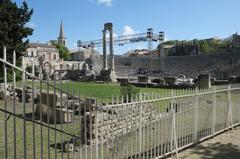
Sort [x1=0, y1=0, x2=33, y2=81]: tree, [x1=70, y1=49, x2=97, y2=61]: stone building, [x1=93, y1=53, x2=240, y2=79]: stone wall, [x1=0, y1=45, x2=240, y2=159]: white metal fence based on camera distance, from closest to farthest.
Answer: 1. [x1=0, y1=45, x2=240, y2=159]: white metal fence
2. [x1=0, y1=0, x2=33, y2=81]: tree
3. [x1=93, y1=53, x2=240, y2=79]: stone wall
4. [x1=70, y1=49, x2=97, y2=61]: stone building

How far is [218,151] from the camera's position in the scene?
9352mm

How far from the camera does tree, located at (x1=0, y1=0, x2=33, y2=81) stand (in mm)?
19922

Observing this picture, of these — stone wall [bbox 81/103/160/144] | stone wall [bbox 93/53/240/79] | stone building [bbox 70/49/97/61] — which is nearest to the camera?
stone wall [bbox 81/103/160/144]

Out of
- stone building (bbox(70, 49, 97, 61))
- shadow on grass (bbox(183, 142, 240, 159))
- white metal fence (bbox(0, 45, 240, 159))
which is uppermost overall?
stone building (bbox(70, 49, 97, 61))

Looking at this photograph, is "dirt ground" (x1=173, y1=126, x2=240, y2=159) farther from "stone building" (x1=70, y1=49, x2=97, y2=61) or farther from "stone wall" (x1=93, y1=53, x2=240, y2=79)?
"stone building" (x1=70, y1=49, x2=97, y2=61)

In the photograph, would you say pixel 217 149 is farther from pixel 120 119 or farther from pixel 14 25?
pixel 14 25

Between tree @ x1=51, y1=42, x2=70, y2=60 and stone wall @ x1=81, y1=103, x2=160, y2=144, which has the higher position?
tree @ x1=51, y1=42, x2=70, y2=60

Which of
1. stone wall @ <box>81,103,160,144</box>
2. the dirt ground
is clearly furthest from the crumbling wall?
stone wall @ <box>81,103,160,144</box>

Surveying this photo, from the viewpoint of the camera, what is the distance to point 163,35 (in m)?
82.0

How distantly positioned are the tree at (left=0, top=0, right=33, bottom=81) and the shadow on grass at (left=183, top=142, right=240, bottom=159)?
12963mm

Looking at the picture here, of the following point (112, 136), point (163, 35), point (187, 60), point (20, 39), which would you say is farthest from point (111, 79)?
point (187, 60)

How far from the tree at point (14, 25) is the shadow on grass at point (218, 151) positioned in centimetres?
1296

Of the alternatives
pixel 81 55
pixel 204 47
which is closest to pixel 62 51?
pixel 81 55

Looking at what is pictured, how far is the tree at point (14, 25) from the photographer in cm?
1992
